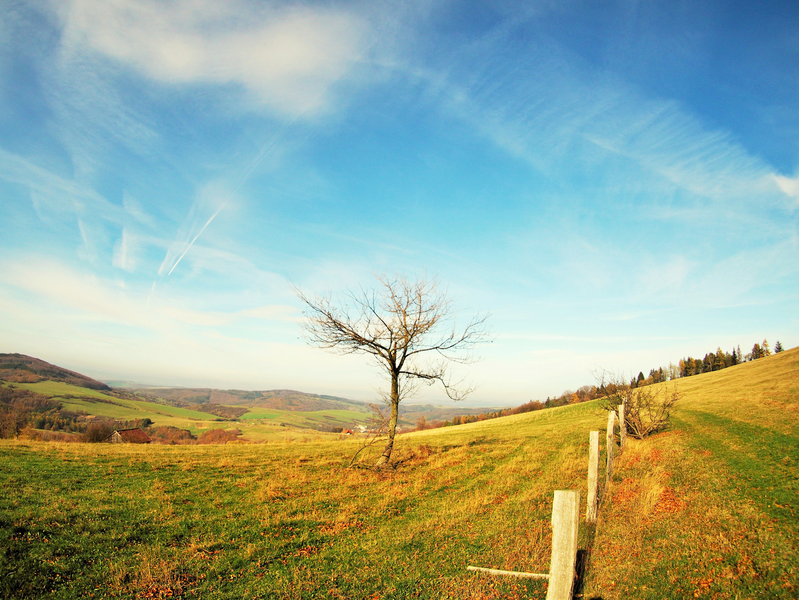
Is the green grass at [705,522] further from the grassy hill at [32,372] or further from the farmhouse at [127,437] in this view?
the grassy hill at [32,372]

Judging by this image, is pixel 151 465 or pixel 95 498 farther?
pixel 151 465

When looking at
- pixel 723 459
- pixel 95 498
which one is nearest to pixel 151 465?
pixel 95 498

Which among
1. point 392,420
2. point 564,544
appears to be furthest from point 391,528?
point 392,420

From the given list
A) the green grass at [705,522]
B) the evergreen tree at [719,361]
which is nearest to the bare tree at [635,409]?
the green grass at [705,522]

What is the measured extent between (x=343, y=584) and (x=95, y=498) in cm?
858

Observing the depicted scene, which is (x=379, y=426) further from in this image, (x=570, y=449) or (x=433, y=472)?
(x=570, y=449)

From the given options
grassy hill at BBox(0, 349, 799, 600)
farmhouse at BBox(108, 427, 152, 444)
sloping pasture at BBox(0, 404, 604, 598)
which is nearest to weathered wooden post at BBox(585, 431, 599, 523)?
grassy hill at BBox(0, 349, 799, 600)

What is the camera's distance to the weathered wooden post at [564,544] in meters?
3.87

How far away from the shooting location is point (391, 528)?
28.9 ft

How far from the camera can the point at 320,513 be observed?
32.3 feet

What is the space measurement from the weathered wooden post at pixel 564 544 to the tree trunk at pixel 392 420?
12890 mm

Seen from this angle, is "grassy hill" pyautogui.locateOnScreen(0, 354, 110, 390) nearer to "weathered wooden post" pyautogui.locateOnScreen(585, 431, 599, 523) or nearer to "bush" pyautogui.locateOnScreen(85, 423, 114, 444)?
"bush" pyautogui.locateOnScreen(85, 423, 114, 444)

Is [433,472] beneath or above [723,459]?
beneath

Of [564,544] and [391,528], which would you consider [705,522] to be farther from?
[391,528]
